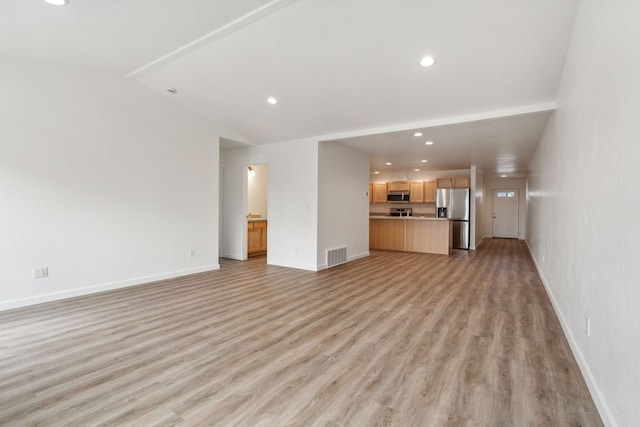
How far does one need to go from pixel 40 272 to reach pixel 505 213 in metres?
14.0

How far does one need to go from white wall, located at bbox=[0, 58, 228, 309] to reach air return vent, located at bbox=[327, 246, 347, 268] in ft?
7.73

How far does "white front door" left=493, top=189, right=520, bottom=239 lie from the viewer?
40.5ft

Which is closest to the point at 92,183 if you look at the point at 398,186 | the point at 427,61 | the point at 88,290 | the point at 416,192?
the point at 88,290

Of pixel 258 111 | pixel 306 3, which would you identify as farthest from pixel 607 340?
pixel 258 111

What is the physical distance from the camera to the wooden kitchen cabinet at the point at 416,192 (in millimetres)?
10173

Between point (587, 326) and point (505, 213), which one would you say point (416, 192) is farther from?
point (587, 326)

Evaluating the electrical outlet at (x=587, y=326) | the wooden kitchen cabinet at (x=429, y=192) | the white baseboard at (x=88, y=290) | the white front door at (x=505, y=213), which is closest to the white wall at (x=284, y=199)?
the white baseboard at (x=88, y=290)

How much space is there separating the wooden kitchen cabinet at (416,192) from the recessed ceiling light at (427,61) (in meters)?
7.07

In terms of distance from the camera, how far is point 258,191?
8930 mm

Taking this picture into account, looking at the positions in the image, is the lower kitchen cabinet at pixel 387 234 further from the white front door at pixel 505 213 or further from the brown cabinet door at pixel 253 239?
the white front door at pixel 505 213

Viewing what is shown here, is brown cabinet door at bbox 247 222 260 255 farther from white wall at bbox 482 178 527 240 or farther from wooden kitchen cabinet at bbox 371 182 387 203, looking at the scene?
white wall at bbox 482 178 527 240

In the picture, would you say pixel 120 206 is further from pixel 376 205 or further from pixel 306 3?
pixel 376 205

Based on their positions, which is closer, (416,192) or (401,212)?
(416,192)

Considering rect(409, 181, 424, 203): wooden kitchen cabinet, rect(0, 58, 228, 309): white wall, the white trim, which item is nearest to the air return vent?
rect(0, 58, 228, 309): white wall
